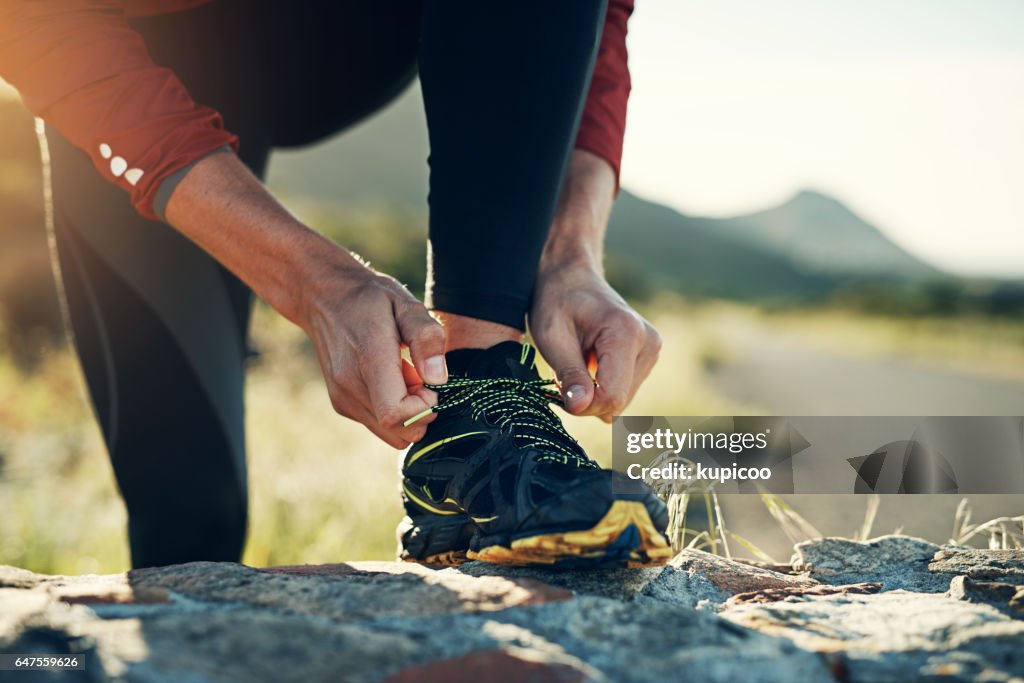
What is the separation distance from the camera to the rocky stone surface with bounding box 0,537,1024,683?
70 cm

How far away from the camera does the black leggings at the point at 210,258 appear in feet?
4.15

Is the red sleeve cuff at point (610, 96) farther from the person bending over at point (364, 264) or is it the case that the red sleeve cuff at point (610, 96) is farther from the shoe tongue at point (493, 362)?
the shoe tongue at point (493, 362)

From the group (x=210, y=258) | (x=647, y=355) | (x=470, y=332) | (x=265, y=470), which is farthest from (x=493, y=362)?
(x=265, y=470)

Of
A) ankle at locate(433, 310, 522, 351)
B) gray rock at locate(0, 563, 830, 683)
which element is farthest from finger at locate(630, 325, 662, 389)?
gray rock at locate(0, 563, 830, 683)

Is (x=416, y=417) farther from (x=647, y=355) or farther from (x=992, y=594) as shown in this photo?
(x=992, y=594)

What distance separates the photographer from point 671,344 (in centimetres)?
1031

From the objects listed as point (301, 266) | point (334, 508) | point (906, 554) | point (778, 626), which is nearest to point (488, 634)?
point (778, 626)

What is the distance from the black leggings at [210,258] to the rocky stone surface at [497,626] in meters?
0.51

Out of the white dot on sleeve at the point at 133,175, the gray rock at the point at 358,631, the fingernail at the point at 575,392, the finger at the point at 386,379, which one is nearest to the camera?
the gray rock at the point at 358,631

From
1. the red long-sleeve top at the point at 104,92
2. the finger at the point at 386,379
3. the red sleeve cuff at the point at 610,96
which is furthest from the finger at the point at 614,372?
the red long-sleeve top at the point at 104,92

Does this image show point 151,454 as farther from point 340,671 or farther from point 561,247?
Result: point 340,671

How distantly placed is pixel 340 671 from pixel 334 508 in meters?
2.91

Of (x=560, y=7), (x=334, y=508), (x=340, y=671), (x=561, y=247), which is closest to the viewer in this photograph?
(x=340, y=671)

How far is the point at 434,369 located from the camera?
1.07 metres
